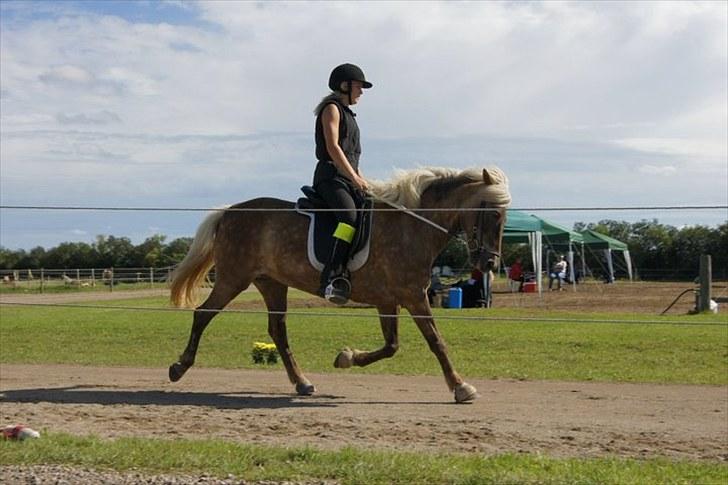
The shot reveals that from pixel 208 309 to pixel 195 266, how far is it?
78 cm

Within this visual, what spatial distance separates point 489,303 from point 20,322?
1346 centimetres

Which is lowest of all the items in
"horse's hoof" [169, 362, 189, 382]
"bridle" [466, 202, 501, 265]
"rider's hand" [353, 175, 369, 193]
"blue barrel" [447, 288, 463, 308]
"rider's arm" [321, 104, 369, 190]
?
Answer: "horse's hoof" [169, 362, 189, 382]

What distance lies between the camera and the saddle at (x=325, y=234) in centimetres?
1031

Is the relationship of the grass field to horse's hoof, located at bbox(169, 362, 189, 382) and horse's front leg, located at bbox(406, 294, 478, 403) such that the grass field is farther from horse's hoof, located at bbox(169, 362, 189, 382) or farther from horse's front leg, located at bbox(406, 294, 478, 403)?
horse's hoof, located at bbox(169, 362, 189, 382)

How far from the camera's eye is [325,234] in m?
10.4

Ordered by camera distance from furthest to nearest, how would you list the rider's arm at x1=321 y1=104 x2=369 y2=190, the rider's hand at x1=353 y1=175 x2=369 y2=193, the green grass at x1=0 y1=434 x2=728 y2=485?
the rider's hand at x1=353 y1=175 x2=369 y2=193, the rider's arm at x1=321 y1=104 x2=369 y2=190, the green grass at x1=0 y1=434 x2=728 y2=485

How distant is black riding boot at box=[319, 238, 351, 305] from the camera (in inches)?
403

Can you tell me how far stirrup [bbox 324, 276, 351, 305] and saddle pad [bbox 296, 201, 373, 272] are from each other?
176 mm

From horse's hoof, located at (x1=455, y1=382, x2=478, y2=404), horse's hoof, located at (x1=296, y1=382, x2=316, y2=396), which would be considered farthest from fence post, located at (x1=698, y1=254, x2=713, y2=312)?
horse's hoof, located at (x1=296, y1=382, x2=316, y2=396)

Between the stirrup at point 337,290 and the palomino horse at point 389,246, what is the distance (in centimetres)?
16

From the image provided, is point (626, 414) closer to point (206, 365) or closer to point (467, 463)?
point (467, 463)

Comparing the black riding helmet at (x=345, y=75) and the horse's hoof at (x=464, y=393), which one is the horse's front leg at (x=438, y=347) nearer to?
the horse's hoof at (x=464, y=393)

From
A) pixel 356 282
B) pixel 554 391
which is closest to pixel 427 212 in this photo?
pixel 356 282

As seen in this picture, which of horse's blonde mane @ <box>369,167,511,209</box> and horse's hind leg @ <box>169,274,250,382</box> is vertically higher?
horse's blonde mane @ <box>369,167,511,209</box>
